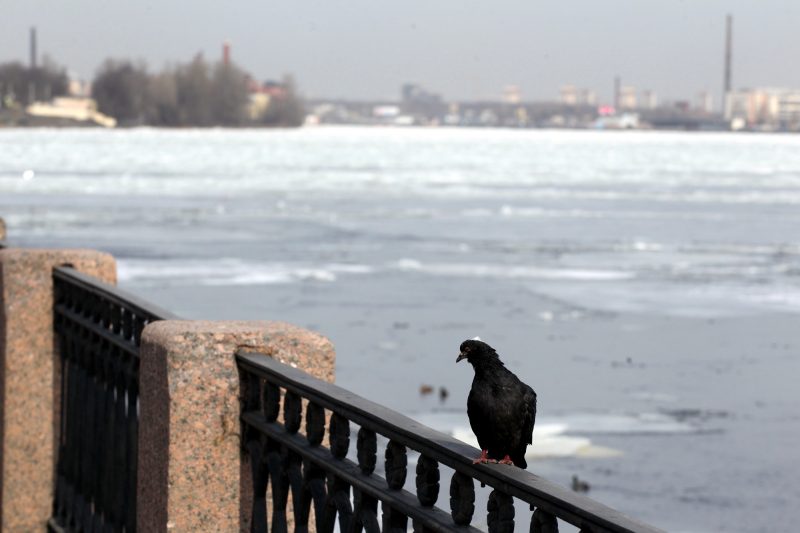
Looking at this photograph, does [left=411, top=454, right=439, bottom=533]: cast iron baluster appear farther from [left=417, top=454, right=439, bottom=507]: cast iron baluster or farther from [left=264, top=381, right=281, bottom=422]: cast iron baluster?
[left=264, top=381, right=281, bottom=422]: cast iron baluster

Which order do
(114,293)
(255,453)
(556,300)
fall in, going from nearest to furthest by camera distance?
(255,453) → (114,293) → (556,300)

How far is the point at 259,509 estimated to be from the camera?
3.96m

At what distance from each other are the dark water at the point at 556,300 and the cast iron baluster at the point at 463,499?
6.15 meters

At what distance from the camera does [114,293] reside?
4918 mm

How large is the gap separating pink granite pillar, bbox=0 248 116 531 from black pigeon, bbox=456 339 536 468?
3.30m

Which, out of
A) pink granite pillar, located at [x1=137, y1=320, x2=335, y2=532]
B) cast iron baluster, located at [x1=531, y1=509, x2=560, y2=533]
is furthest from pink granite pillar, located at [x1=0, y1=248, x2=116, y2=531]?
cast iron baluster, located at [x1=531, y1=509, x2=560, y2=533]

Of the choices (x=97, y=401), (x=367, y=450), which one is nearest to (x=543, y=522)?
(x=367, y=450)

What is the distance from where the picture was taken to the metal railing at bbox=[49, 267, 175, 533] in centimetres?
478

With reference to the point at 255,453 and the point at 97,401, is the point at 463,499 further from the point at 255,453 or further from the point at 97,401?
the point at 97,401

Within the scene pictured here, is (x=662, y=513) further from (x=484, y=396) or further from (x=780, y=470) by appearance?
(x=484, y=396)

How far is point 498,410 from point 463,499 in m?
0.20

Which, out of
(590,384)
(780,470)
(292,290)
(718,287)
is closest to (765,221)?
(718,287)

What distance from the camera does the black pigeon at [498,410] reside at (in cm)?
270

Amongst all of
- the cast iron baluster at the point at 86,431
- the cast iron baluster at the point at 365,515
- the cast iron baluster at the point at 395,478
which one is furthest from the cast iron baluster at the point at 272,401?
A: the cast iron baluster at the point at 86,431
